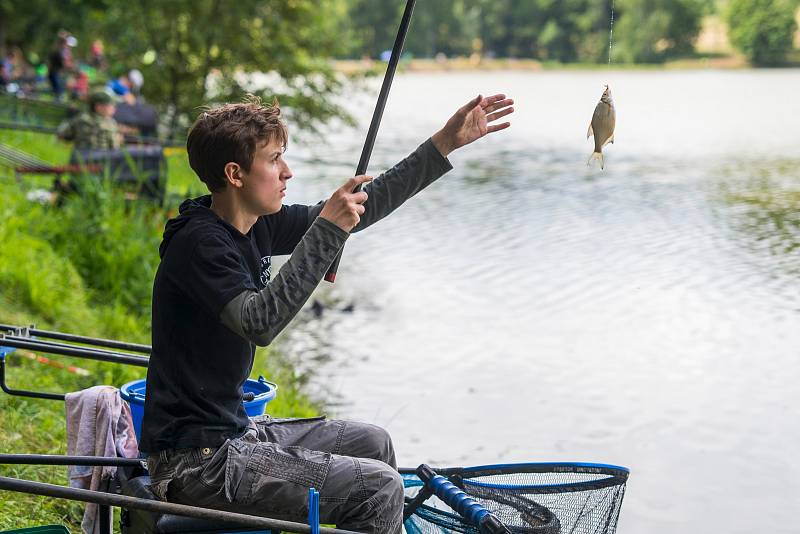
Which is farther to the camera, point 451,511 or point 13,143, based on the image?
point 13,143

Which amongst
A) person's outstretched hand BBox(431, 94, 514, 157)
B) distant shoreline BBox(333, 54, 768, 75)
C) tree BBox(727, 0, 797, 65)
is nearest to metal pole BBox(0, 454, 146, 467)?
person's outstretched hand BBox(431, 94, 514, 157)

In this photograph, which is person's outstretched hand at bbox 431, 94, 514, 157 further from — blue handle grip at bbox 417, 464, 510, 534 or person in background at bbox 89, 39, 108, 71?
person in background at bbox 89, 39, 108, 71

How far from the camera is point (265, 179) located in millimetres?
2777

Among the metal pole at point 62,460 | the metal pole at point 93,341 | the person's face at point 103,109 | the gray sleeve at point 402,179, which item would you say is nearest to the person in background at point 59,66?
the person's face at point 103,109

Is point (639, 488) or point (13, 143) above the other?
point (13, 143)

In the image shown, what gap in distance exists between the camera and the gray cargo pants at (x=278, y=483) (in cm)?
267

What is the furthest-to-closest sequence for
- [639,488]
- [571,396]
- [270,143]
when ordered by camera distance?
[571,396] < [639,488] < [270,143]

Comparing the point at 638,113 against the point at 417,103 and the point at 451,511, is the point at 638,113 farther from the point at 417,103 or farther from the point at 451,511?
the point at 451,511

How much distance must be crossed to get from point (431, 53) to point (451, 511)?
5677 cm

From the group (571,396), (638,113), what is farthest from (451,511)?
(638,113)

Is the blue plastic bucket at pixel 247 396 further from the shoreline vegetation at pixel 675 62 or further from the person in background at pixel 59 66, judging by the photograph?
the shoreline vegetation at pixel 675 62

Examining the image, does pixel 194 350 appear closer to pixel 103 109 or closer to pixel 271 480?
pixel 271 480

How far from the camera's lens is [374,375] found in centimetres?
782

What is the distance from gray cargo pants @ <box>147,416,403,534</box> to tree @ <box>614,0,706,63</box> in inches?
1317
